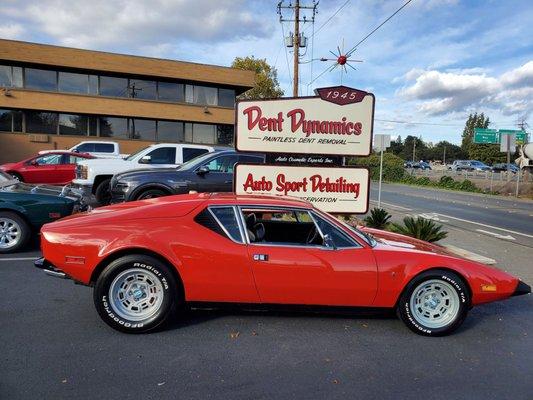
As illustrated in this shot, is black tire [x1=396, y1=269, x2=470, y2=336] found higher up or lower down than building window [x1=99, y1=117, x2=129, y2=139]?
lower down

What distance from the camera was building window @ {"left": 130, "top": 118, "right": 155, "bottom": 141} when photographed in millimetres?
30234

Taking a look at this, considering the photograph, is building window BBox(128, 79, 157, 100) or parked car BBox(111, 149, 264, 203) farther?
building window BBox(128, 79, 157, 100)

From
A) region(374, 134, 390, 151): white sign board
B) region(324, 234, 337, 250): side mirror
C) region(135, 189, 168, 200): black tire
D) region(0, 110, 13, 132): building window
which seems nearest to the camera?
region(324, 234, 337, 250): side mirror

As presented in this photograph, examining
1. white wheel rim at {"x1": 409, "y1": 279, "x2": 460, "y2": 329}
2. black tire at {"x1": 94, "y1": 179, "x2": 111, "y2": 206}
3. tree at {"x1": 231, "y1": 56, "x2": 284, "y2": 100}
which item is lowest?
white wheel rim at {"x1": 409, "y1": 279, "x2": 460, "y2": 329}

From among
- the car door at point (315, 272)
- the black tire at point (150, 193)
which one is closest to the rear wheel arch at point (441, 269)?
the car door at point (315, 272)

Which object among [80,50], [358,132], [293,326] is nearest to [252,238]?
[293,326]

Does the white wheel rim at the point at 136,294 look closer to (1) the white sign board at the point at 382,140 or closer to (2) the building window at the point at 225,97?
(1) the white sign board at the point at 382,140

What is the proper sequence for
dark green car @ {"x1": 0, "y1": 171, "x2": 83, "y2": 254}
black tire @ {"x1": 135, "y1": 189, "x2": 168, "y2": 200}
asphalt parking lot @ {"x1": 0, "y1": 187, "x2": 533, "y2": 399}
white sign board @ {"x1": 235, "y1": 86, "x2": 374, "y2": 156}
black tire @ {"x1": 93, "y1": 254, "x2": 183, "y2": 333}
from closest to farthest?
asphalt parking lot @ {"x1": 0, "y1": 187, "x2": 533, "y2": 399} < black tire @ {"x1": 93, "y1": 254, "x2": 183, "y2": 333} < dark green car @ {"x1": 0, "y1": 171, "x2": 83, "y2": 254} < white sign board @ {"x1": 235, "y1": 86, "x2": 374, "y2": 156} < black tire @ {"x1": 135, "y1": 189, "x2": 168, "y2": 200}

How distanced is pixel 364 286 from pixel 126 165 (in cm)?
913

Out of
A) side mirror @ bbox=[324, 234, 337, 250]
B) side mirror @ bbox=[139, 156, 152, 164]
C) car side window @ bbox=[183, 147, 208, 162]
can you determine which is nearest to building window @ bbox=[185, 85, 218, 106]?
car side window @ bbox=[183, 147, 208, 162]

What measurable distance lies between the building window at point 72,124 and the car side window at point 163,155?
1875 cm

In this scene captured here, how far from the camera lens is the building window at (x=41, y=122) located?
27.8 metres

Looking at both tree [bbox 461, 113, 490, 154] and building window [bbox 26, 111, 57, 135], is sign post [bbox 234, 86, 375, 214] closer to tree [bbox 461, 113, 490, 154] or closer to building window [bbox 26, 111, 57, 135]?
building window [bbox 26, 111, 57, 135]

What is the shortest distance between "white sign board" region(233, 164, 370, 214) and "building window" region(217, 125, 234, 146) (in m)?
→ 24.3
